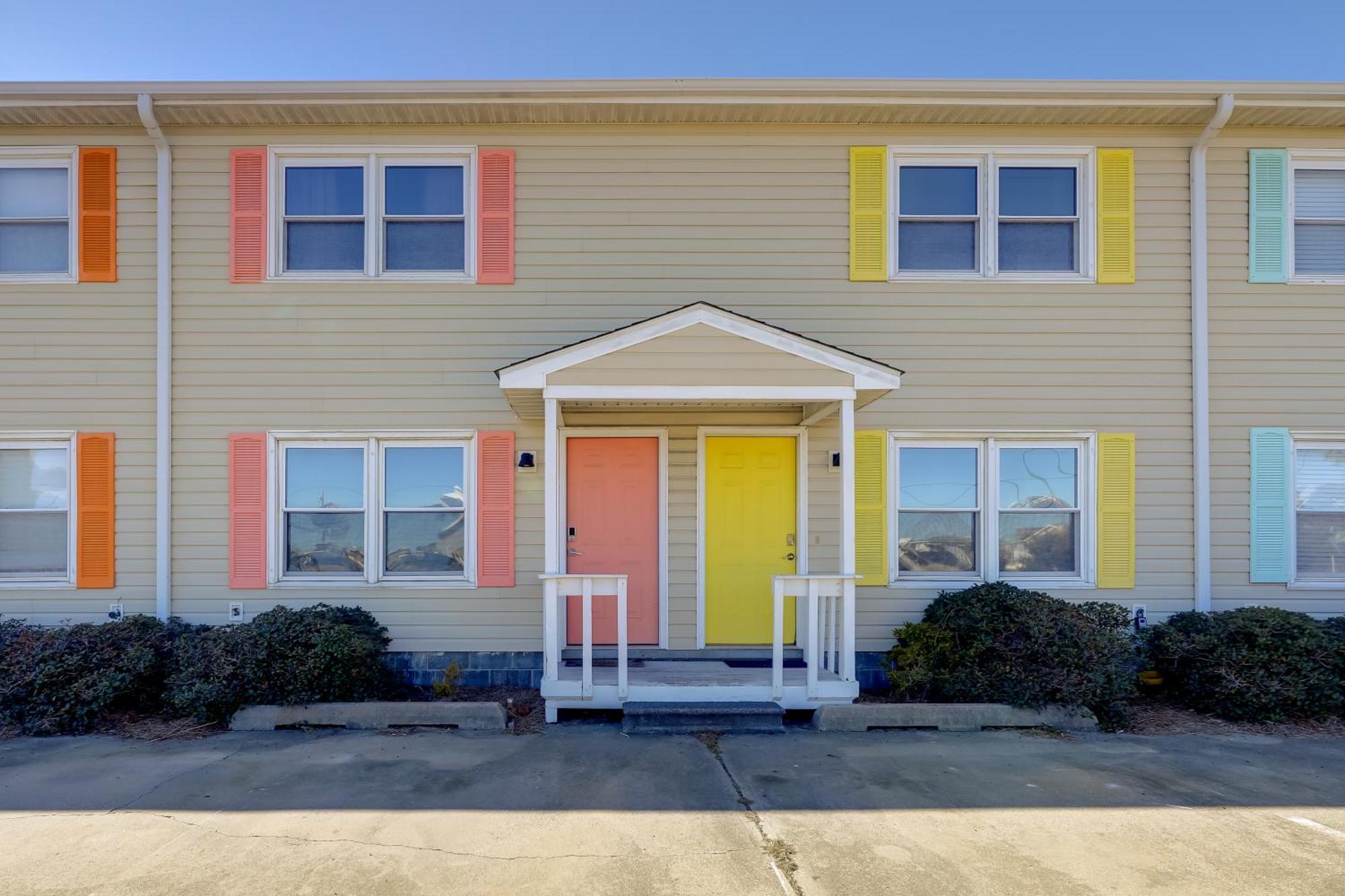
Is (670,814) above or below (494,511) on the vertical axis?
below

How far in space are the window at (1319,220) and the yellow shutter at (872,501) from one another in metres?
4.15

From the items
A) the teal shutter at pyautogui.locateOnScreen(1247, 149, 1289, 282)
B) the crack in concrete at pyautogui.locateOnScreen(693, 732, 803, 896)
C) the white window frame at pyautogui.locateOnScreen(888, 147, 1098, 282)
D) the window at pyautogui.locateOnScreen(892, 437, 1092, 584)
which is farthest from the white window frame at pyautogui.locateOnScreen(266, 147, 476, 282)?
the teal shutter at pyautogui.locateOnScreen(1247, 149, 1289, 282)

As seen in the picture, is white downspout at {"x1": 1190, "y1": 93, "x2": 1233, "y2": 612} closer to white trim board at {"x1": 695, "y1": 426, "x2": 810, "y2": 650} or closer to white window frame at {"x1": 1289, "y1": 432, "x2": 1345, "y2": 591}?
white window frame at {"x1": 1289, "y1": 432, "x2": 1345, "y2": 591}

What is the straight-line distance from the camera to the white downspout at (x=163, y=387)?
6.59 meters

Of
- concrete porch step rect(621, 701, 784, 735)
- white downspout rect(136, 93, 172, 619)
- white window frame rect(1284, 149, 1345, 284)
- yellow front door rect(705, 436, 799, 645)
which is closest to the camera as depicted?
concrete porch step rect(621, 701, 784, 735)

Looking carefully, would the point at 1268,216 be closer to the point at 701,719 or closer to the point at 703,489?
the point at 703,489

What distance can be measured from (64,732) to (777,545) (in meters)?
5.73

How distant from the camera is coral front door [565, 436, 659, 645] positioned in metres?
6.96

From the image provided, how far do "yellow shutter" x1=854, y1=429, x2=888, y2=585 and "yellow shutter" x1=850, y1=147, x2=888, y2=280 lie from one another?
1.48 metres

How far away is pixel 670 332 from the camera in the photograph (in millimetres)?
5656

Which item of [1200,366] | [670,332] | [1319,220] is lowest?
[1200,366]

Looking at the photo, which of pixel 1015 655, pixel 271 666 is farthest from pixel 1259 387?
pixel 271 666

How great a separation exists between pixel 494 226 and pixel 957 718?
5569 mm

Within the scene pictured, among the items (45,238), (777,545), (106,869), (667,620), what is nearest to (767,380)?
(777,545)
